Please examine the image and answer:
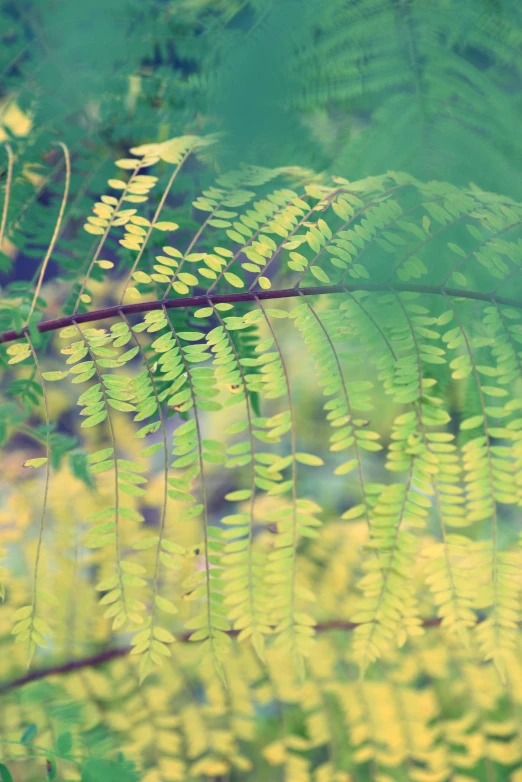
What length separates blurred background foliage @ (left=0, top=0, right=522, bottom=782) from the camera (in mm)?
831

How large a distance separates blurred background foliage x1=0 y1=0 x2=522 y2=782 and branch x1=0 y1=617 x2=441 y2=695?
22 mm

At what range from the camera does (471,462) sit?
73 cm

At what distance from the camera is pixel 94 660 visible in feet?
4.19

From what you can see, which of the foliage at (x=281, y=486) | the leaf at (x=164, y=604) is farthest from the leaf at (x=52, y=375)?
the leaf at (x=164, y=604)

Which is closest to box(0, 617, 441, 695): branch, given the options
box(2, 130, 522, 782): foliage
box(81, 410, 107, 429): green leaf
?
box(2, 130, 522, 782): foliage

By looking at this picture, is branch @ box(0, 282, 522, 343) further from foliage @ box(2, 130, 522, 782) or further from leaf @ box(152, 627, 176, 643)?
leaf @ box(152, 627, 176, 643)

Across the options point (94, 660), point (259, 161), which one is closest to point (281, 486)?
point (259, 161)

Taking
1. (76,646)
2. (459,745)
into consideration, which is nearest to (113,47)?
(76,646)

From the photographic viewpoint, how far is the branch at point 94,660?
4.01 feet

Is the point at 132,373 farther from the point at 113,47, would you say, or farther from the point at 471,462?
the point at 471,462

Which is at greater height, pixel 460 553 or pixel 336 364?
pixel 336 364

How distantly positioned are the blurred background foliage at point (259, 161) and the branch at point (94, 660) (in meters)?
0.02

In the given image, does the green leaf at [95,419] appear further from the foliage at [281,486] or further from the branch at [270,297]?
the branch at [270,297]

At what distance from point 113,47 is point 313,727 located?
1274mm
